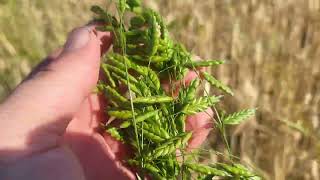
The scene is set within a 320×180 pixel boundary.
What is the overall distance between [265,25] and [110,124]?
0.89m

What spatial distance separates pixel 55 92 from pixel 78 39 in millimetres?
146

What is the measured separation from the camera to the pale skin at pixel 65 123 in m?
1.33

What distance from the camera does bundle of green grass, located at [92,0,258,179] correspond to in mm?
1313

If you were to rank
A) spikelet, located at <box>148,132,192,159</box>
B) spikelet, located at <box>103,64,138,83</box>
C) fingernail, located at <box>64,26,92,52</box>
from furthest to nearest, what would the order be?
fingernail, located at <box>64,26,92,52</box>
spikelet, located at <box>103,64,138,83</box>
spikelet, located at <box>148,132,192,159</box>

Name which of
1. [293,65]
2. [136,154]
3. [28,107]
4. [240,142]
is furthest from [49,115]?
[293,65]

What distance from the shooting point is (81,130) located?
1554 millimetres

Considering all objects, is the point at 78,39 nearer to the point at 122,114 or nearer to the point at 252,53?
the point at 122,114

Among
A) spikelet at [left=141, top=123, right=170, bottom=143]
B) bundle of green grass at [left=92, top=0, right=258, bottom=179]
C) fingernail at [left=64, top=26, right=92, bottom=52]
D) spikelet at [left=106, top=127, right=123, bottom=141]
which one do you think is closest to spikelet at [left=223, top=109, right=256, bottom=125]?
bundle of green grass at [left=92, top=0, right=258, bottom=179]

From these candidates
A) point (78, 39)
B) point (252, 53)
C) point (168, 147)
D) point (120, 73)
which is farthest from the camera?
point (252, 53)

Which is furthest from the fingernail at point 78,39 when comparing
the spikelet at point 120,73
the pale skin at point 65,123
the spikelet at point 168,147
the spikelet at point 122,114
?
the spikelet at point 168,147

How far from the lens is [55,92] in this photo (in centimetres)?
146

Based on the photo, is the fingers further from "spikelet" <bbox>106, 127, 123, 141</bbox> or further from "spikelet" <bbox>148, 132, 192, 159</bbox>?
"spikelet" <bbox>148, 132, 192, 159</bbox>

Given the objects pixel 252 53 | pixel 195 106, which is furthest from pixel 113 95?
pixel 252 53

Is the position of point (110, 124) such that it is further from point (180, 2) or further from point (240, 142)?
point (180, 2)
